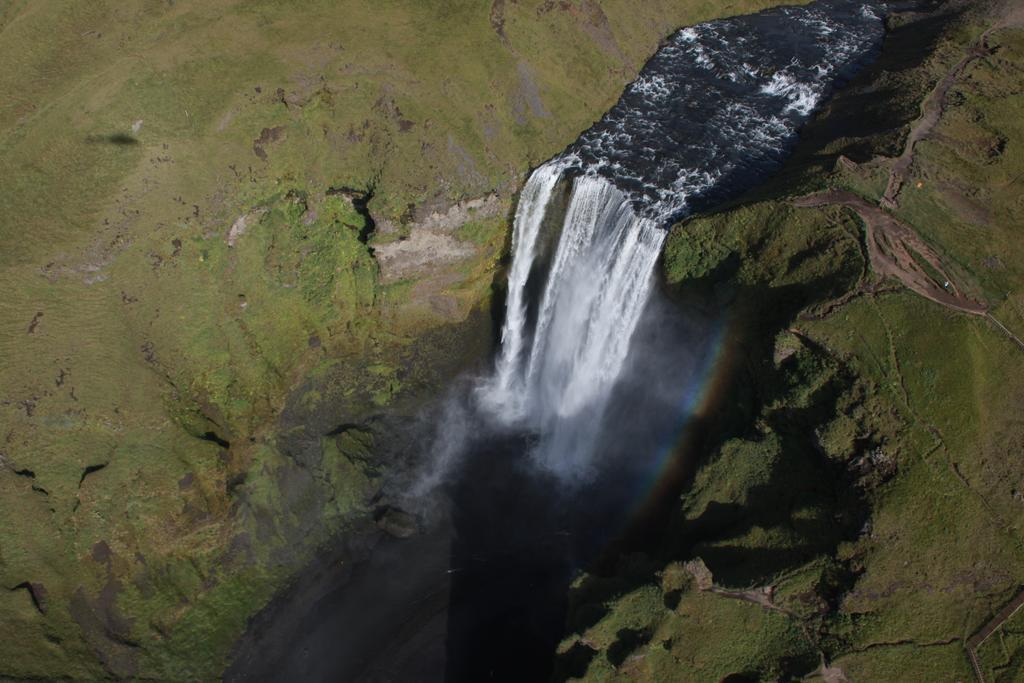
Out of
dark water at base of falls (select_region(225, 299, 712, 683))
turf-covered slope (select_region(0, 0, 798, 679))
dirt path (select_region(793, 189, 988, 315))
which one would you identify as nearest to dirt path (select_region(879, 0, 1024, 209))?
dirt path (select_region(793, 189, 988, 315))

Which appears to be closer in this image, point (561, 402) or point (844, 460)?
point (844, 460)

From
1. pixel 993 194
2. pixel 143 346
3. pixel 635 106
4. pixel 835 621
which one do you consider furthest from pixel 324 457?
pixel 993 194

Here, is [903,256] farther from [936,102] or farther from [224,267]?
[224,267]

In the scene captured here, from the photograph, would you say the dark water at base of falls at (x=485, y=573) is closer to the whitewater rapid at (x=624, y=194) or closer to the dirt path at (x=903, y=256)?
the whitewater rapid at (x=624, y=194)

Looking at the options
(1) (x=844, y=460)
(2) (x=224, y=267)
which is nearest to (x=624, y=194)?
(1) (x=844, y=460)

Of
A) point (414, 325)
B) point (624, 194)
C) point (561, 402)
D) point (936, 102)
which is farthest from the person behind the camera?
point (414, 325)

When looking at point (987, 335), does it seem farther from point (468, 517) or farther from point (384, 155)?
point (384, 155)
